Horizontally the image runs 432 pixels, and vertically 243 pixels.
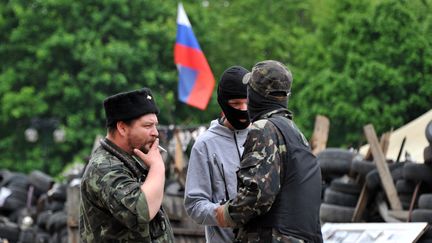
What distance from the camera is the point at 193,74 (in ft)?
61.2

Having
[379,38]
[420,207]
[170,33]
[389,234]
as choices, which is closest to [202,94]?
[420,207]

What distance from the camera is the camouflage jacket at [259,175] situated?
5688 millimetres

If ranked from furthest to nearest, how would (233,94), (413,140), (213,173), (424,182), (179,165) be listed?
(413,140) < (179,165) < (424,182) < (233,94) < (213,173)

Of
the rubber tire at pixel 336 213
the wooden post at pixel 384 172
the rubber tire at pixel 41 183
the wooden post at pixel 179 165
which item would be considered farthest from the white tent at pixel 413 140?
the rubber tire at pixel 41 183

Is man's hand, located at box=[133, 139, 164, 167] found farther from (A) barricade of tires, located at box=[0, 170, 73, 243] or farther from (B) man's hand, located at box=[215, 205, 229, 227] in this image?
(A) barricade of tires, located at box=[0, 170, 73, 243]

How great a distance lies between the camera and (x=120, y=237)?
6.04m

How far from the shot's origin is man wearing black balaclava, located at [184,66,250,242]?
674cm

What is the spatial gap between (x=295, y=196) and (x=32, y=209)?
17528 millimetres

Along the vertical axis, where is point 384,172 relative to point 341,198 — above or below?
above

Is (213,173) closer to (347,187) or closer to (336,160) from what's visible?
(347,187)

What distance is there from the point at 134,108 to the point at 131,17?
39.9 m

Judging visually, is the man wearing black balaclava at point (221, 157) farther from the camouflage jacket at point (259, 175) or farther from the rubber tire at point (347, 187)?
the rubber tire at point (347, 187)

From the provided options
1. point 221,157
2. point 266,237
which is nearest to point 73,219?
point 221,157

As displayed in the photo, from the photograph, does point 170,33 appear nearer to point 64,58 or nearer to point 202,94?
point 64,58
